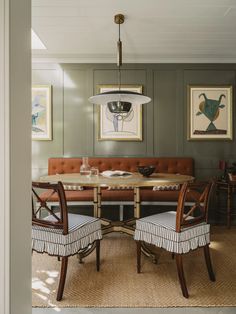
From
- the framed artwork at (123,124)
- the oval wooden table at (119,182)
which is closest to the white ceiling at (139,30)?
the framed artwork at (123,124)

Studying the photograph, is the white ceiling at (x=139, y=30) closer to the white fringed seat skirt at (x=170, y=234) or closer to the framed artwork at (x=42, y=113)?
the framed artwork at (x=42, y=113)

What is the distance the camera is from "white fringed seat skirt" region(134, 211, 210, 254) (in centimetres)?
207

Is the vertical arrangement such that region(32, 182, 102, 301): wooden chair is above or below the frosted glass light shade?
A: below

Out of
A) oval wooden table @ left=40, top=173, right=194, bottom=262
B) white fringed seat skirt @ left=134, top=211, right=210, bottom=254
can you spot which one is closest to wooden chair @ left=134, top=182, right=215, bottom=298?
white fringed seat skirt @ left=134, top=211, right=210, bottom=254

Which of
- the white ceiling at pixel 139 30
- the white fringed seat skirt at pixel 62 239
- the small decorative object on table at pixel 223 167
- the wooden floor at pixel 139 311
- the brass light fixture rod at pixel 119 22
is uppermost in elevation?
the white ceiling at pixel 139 30

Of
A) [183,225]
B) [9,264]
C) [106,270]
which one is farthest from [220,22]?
[9,264]

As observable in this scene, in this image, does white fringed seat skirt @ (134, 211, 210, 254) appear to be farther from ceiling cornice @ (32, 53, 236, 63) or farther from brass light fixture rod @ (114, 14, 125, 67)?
ceiling cornice @ (32, 53, 236, 63)

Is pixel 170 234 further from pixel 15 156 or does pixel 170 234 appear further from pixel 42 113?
pixel 42 113

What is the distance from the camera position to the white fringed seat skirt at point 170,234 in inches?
81.6

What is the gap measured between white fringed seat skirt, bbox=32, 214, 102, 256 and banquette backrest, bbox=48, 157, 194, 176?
219 cm

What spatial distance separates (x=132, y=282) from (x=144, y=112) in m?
2.96

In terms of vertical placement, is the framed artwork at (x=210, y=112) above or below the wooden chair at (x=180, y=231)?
above

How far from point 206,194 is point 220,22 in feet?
7.64

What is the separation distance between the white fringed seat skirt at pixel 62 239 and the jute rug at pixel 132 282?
39 cm
